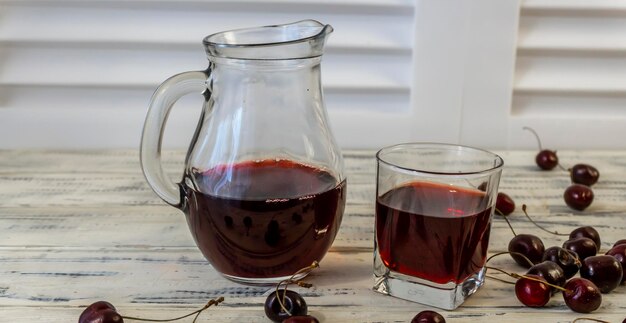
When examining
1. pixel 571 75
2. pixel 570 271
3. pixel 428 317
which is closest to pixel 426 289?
pixel 428 317

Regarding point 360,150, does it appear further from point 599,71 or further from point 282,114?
point 282,114

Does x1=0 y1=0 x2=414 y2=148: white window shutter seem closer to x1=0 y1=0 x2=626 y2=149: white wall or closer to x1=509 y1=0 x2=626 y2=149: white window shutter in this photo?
x1=0 y1=0 x2=626 y2=149: white wall

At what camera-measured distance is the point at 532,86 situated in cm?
120

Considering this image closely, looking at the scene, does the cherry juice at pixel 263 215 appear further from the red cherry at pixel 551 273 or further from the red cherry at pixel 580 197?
the red cherry at pixel 580 197

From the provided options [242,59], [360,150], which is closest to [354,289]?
[242,59]

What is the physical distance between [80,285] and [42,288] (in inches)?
1.3

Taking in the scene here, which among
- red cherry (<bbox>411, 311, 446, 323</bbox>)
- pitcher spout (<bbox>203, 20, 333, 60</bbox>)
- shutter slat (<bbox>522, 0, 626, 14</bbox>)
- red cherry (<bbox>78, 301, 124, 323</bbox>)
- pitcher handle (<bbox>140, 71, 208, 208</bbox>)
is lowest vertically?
red cherry (<bbox>78, 301, 124, 323</bbox>)

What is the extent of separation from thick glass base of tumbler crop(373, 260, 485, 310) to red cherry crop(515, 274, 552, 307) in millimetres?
39

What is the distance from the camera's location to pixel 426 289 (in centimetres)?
60

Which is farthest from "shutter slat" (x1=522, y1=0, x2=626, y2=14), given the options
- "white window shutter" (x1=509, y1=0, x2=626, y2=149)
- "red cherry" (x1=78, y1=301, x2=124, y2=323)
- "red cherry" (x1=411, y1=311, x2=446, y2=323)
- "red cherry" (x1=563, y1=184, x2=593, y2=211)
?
"red cherry" (x1=78, y1=301, x2=124, y2=323)

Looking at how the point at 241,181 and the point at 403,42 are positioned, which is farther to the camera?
the point at 403,42

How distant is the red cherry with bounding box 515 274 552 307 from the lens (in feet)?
1.94

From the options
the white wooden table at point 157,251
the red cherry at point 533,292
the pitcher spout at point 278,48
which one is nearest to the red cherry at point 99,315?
the white wooden table at point 157,251

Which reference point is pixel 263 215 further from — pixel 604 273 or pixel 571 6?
pixel 571 6
